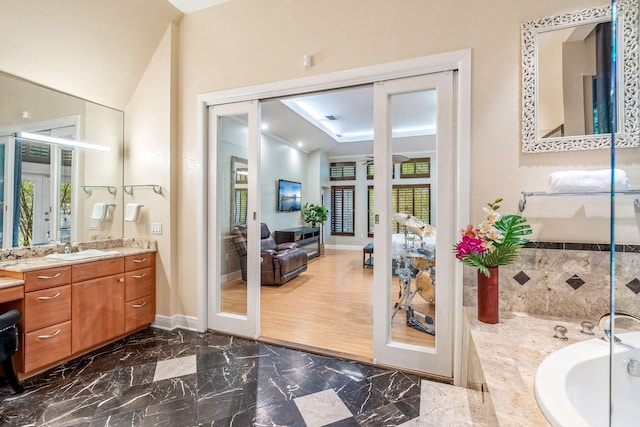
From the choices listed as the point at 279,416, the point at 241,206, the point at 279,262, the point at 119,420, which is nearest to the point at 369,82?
the point at 241,206

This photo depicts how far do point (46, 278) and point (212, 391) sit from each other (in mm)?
1479

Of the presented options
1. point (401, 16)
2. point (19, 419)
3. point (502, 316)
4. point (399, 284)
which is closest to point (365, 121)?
point (401, 16)

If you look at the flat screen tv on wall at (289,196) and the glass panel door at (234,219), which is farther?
the flat screen tv on wall at (289,196)

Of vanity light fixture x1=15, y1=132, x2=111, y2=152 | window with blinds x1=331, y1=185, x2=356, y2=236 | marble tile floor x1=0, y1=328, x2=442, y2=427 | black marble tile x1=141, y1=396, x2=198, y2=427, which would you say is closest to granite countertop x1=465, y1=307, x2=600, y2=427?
marble tile floor x1=0, y1=328, x2=442, y2=427

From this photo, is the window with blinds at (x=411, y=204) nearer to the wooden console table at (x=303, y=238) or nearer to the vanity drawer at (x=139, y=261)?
the vanity drawer at (x=139, y=261)

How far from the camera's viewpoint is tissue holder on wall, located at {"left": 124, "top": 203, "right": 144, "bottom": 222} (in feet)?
9.97

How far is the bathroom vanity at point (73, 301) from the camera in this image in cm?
201

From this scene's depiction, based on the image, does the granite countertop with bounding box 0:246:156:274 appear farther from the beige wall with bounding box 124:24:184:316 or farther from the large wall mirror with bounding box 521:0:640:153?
the large wall mirror with bounding box 521:0:640:153

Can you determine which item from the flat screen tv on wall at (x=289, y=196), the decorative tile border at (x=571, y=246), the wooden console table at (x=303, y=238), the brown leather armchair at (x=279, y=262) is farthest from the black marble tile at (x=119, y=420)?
the flat screen tv on wall at (x=289, y=196)

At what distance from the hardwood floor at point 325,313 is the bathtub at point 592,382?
0.96 m

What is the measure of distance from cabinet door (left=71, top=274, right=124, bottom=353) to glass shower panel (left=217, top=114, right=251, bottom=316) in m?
0.89

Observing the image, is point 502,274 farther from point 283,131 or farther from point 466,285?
point 283,131

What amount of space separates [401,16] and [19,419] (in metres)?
3.68

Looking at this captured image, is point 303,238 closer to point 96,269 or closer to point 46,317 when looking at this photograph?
point 96,269
